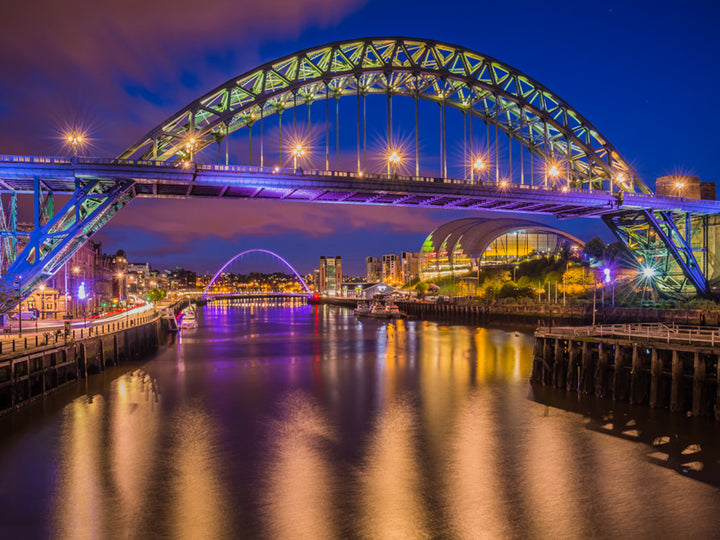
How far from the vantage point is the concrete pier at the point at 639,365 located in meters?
20.3

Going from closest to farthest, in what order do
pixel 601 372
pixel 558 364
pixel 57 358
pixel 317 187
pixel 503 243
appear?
1. pixel 601 372
2. pixel 558 364
3. pixel 57 358
4. pixel 317 187
5. pixel 503 243

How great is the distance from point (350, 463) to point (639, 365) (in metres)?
13.0

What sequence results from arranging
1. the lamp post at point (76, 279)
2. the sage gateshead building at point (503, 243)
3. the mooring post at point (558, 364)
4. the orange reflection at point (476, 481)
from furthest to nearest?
the sage gateshead building at point (503, 243)
the lamp post at point (76, 279)
the mooring post at point (558, 364)
the orange reflection at point (476, 481)

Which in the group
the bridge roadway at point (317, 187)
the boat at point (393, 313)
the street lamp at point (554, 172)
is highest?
the street lamp at point (554, 172)

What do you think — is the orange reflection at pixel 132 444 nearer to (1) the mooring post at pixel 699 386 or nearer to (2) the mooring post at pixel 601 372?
(2) the mooring post at pixel 601 372

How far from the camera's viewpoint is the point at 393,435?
21.5m

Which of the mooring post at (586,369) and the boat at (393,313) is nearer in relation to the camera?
the mooring post at (586,369)

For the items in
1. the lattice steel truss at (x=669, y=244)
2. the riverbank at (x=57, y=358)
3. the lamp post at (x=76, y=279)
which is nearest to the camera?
the riverbank at (x=57, y=358)

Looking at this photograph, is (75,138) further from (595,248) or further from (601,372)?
(595,248)

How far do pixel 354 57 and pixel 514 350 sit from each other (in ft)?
89.9

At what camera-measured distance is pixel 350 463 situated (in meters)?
18.1

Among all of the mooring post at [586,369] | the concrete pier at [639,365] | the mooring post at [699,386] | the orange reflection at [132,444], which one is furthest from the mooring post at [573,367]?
the orange reflection at [132,444]

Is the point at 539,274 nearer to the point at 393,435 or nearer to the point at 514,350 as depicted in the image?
the point at 514,350

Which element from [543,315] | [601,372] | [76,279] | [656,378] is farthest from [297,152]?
[76,279]
